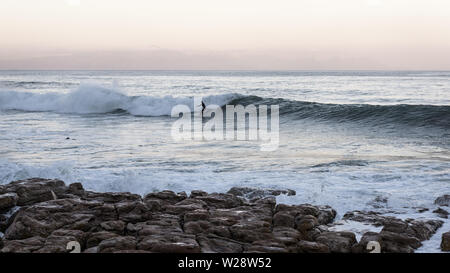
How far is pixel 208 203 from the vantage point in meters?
5.77

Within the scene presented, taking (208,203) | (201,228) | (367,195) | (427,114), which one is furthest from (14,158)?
(427,114)

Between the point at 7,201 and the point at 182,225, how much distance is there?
2357mm

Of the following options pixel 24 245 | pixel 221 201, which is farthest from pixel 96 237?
pixel 221 201

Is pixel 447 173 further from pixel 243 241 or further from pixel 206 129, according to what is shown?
pixel 206 129

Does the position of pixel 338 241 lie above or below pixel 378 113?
below

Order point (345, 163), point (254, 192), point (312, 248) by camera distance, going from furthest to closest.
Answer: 1. point (345, 163)
2. point (254, 192)
3. point (312, 248)

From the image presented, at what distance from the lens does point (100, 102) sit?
992 inches

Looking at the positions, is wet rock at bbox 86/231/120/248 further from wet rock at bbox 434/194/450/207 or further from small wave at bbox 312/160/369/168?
small wave at bbox 312/160/369/168

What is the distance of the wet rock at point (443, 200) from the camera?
5992 mm

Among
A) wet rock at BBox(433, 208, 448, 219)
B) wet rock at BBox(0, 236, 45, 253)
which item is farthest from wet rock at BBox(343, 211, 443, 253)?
wet rock at BBox(0, 236, 45, 253)

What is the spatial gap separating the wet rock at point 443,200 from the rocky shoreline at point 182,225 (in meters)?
0.01

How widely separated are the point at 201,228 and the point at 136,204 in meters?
1.08

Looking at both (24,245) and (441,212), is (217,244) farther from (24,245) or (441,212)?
(441,212)

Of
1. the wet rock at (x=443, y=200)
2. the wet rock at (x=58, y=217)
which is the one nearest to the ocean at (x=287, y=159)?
the wet rock at (x=443, y=200)
